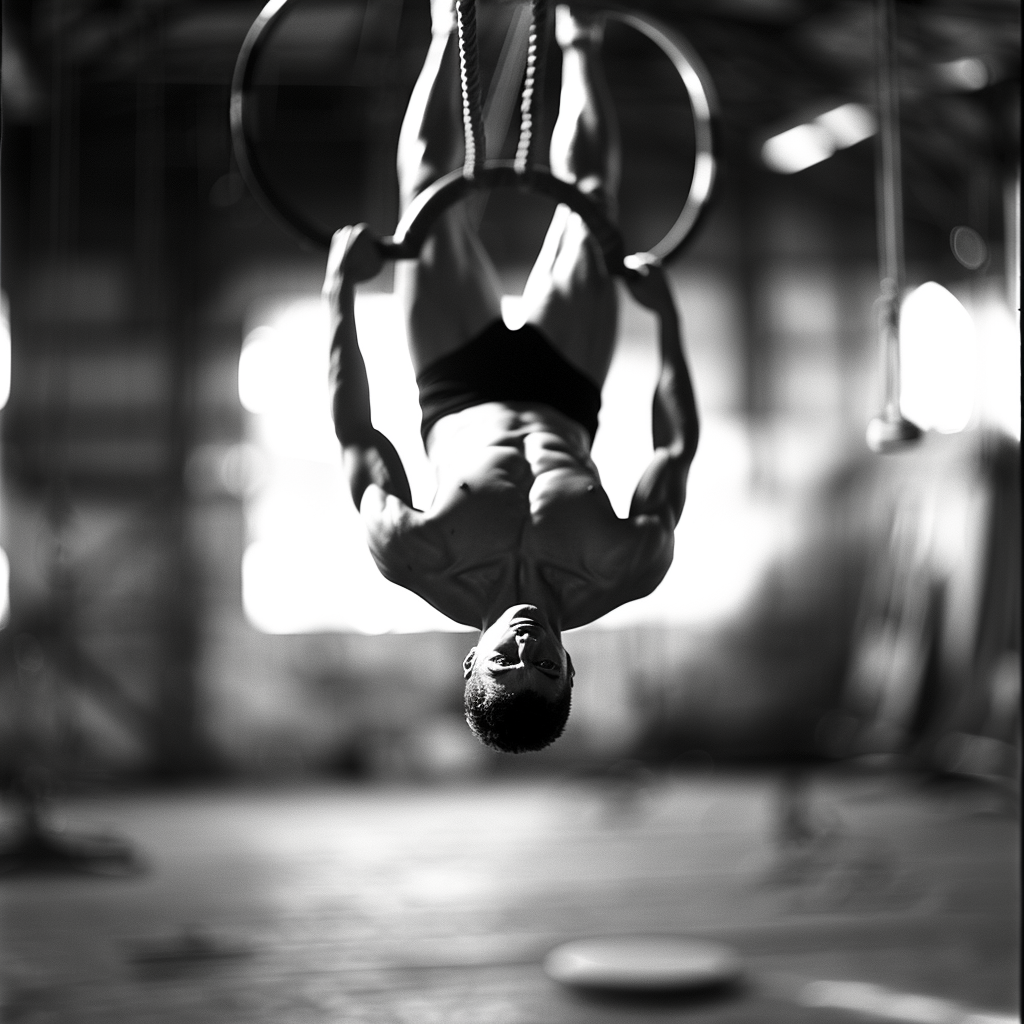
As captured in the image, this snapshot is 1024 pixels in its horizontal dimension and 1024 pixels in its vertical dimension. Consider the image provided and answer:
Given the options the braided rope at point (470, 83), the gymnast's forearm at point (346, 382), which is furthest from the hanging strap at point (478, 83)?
the gymnast's forearm at point (346, 382)

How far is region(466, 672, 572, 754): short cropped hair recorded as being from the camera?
2326 millimetres

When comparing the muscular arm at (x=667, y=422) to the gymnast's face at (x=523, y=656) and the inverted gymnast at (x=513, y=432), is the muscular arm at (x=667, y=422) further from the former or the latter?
the gymnast's face at (x=523, y=656)

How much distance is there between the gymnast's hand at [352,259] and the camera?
8.48ft

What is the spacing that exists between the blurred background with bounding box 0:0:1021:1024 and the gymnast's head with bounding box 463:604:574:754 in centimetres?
479

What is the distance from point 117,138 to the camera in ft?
32.2

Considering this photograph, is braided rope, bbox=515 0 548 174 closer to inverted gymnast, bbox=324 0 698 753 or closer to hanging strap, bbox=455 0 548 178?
hanging strap, bbox=455 0 548 178

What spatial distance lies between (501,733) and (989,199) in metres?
7.87

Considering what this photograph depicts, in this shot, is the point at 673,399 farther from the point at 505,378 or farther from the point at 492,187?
the point at 492,187

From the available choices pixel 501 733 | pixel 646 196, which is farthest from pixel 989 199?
pixel 501 733

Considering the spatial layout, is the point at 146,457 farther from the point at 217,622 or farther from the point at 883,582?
the point at 883,582

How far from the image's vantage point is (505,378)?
282 cm

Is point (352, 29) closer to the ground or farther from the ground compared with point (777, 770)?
farther from the ground

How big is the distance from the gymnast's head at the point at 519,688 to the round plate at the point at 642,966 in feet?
6.37

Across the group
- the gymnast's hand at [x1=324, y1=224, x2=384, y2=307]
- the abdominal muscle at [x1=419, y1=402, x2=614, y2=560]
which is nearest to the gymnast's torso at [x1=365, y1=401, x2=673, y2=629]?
the abdominal muscle at [x1=419, y1=402, x2=614, y2=560]
